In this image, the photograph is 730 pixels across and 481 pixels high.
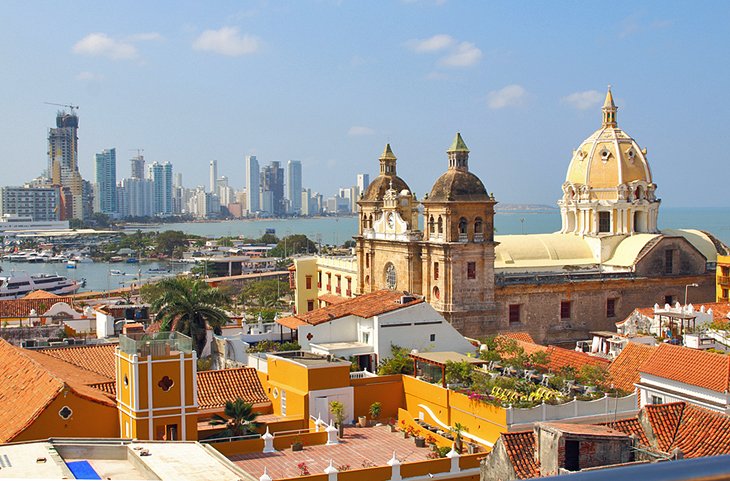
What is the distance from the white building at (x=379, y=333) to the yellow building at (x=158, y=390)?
805 centimetres

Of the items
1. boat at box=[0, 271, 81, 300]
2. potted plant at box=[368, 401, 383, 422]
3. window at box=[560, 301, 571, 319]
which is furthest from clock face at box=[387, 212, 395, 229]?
boat at box=[0, 271, 81, 300]

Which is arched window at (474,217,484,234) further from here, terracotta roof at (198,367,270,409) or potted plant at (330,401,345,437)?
potted plant at (330,401,345,437)

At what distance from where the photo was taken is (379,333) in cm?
2680

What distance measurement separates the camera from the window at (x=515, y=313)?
38.6 meters

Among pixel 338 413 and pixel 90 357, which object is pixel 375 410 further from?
pixel 90 357


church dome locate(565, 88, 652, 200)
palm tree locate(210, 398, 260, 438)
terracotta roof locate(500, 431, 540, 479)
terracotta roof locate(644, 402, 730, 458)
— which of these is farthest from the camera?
church dome locate(565, 88, 652, 200)

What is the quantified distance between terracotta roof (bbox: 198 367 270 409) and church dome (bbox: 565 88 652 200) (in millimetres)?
26649

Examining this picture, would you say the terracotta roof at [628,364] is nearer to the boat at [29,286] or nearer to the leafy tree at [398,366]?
the leafy tree at [398,366]

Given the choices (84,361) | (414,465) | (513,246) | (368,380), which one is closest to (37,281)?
(513,246)

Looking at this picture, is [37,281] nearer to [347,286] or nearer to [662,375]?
[347,286]

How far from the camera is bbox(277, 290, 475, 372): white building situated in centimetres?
2677

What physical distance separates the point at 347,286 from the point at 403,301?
1927 centimetres

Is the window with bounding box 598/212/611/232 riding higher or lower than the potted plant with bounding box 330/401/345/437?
higher

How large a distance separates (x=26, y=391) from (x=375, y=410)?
7.87m
